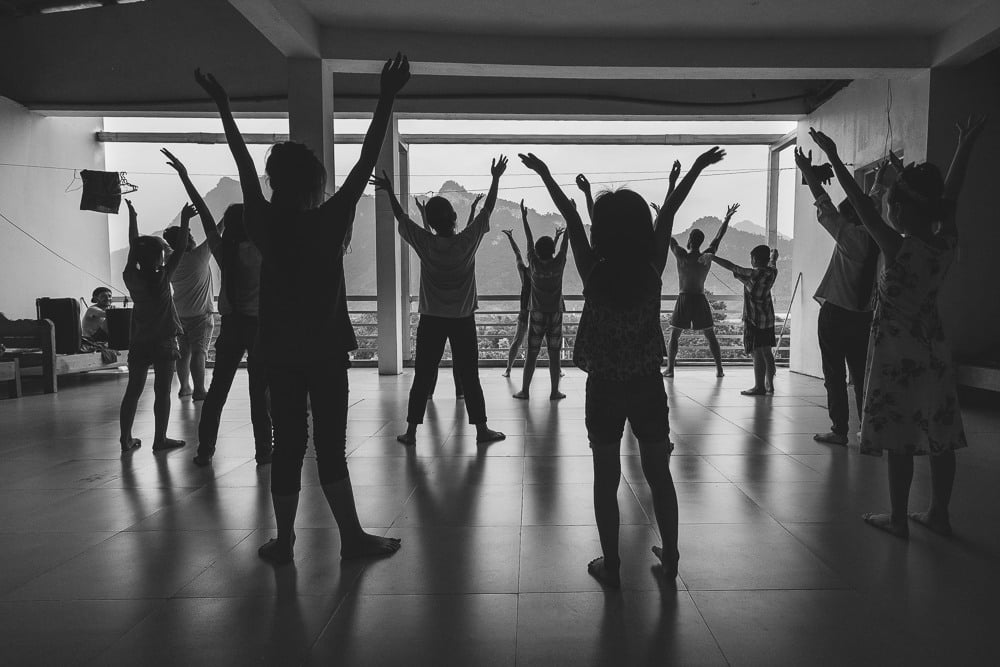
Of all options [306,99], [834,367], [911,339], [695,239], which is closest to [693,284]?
[695,239]

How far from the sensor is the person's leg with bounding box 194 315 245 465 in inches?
140

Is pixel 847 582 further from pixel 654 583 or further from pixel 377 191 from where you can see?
pixel 377 191

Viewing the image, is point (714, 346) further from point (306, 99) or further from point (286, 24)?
point (286, 24)

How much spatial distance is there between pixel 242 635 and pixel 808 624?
1541 millimetres

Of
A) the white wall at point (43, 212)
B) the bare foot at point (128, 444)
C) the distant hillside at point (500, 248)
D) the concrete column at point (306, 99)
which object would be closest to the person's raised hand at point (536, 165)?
the bare foot at point (128, 444)

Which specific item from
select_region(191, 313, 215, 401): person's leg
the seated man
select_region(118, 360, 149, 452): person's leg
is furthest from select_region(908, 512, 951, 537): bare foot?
the seated man

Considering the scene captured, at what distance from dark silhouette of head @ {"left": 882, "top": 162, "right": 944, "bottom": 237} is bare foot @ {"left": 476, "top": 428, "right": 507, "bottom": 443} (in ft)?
8.13

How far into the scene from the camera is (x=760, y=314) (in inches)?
236

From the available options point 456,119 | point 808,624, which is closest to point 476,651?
point 808,624

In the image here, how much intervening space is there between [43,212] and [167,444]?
5.84 m

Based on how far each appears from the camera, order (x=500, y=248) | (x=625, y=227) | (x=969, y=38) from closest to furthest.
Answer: (x=625, y=227) → (x=969, y=38) → (x=500, y=248)

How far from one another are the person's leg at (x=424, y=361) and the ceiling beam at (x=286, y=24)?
2.55 metres

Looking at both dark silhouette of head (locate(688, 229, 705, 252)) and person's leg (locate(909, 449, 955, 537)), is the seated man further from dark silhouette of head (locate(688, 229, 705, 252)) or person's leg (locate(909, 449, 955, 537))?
person's leg (locate(909, 449, 955, 537))

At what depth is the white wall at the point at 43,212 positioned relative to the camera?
7496 millimetres
